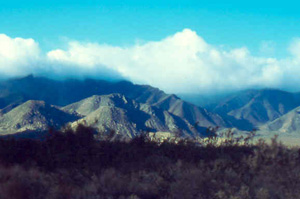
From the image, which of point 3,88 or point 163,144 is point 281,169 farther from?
point 3,88

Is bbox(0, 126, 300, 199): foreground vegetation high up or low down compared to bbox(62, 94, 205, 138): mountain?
up

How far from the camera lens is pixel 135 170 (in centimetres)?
1555

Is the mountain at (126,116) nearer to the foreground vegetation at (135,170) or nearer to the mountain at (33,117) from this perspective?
the mountain at (33,117)

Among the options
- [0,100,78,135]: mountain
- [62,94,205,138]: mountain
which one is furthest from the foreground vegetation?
[0,100,78,135]: mountain

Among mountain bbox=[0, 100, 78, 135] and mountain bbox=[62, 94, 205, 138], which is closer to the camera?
mountain bbox=[0, 100, 78, 135]

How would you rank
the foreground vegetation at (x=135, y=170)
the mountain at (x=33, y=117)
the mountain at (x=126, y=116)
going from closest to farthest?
1. the foreground vegetation at (x=135, y=170)
2. the mountain at (x=33, y=117)
3. the mountain at (x=126, y=116)

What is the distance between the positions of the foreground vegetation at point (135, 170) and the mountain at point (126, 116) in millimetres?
60817

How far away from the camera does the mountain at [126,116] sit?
104750 millimetres

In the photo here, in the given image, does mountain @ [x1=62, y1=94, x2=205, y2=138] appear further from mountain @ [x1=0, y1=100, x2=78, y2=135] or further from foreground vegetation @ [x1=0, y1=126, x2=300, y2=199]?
foreground vegetation @ [x1=0, y1=126, x2=300, y2=199]

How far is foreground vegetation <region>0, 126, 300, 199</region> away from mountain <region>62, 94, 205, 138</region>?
200 feet

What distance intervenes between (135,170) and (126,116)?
A: 9996cm

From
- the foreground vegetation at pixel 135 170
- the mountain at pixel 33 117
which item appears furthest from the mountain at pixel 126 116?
the foreground vegetation at pixel 135 170

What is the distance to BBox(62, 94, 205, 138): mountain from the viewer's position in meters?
105

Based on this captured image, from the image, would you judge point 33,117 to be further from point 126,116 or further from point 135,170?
point 135,170
